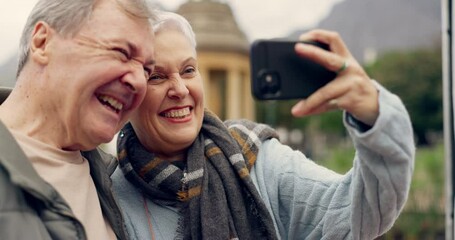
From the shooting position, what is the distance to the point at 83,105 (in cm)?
185

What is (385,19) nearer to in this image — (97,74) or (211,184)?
(211,184)

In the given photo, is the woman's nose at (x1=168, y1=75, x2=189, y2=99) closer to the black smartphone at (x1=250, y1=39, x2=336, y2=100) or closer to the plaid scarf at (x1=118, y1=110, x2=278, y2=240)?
the plaid scarf at (x1=118, y1=110, x2=278, y2=240)

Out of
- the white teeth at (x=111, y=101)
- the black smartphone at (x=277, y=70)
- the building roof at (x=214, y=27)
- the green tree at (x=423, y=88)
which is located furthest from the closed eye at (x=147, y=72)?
the green tree at (x=423, y=88)

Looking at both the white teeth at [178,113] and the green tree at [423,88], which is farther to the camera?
the green tree at [423,88]

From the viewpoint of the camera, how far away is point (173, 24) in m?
2.21

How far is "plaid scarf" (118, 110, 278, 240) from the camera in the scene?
2104 mm

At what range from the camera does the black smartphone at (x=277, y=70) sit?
163cm

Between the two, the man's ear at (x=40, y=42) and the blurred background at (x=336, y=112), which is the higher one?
the man's ear at (x=40, y=42)

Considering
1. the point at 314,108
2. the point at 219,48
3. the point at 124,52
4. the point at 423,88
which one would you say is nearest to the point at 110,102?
the point at 124,52

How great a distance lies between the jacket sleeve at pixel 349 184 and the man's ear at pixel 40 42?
0.75 metres

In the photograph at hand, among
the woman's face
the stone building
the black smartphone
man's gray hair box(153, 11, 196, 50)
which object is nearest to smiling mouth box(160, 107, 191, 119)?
the woman's face

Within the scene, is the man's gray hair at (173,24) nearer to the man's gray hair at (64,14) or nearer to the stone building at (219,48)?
the man's gray hair at (64,14)

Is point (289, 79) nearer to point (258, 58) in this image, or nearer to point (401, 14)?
point (258, 58)

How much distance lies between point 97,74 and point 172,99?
39 centimetres
